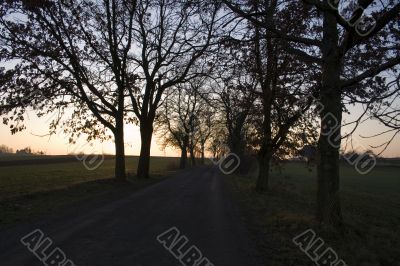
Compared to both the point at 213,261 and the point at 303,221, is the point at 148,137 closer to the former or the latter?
the point at 303,221

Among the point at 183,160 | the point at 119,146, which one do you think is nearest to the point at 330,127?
the point at 119,146

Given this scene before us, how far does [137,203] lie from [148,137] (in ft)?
61.3

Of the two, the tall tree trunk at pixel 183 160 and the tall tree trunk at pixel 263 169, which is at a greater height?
the tall tree trunk at pixel 183 160

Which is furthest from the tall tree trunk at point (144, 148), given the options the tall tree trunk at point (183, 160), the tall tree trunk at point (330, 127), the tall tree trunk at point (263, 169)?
the tall tree trunk at point (183, 160)

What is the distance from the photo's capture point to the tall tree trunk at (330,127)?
11.8 meters

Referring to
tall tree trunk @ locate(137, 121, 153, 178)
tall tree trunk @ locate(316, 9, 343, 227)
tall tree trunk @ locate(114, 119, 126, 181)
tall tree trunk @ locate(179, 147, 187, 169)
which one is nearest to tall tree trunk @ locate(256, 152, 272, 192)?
tall tree trunk @ locate(114, 119, 126, 181)

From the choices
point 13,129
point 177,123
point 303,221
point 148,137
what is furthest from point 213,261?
point 177,123

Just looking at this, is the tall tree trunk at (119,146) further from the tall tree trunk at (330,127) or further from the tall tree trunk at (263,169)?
the tall tree trunk at (330,127)

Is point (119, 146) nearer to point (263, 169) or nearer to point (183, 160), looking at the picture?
point (263, 169)

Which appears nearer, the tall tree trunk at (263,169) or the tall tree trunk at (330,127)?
the tall tree trunk at (330,127)

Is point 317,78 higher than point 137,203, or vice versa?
point 317,78

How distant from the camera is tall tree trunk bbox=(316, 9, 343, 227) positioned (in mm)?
11758

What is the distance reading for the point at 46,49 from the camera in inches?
974

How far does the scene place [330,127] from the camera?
11781 mm
